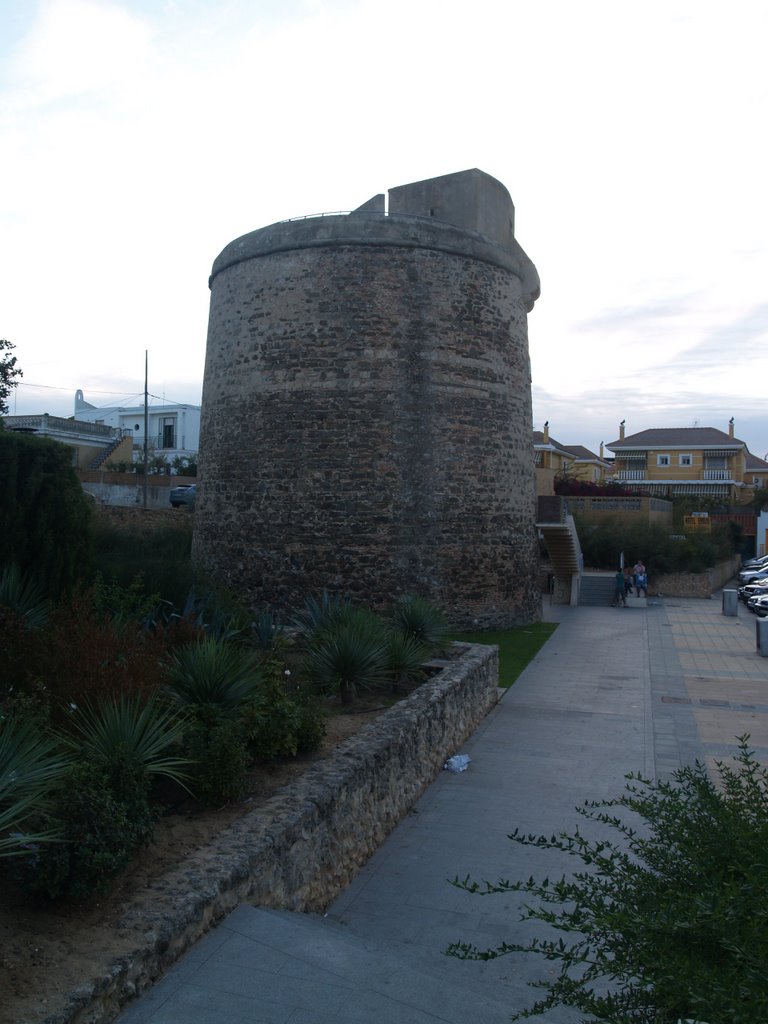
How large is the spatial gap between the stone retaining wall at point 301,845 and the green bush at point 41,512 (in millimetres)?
4372

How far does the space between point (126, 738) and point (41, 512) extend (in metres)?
5.41

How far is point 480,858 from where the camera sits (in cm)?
671

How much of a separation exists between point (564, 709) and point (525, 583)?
712 cm

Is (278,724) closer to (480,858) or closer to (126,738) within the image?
(126,738)

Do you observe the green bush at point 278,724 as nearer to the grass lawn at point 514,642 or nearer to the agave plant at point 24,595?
the agave plant at point 24,595

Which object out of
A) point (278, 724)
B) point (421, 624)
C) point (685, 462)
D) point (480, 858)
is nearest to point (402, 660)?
point (421, 624)

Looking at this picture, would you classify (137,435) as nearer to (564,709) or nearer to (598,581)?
(598,581)

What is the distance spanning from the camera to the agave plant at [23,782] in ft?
12.8

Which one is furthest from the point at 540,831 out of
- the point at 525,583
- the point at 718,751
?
the point at 525,583

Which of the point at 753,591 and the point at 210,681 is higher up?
the point at 210,681

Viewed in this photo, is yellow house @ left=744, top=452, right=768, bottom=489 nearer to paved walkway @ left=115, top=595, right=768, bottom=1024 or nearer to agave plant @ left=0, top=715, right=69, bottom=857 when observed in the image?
paved walkway @ left=115, top=595, right=768, bottom=1024

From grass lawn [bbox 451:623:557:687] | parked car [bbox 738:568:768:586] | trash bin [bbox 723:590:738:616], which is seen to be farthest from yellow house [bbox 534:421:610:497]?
grass lawn [bbox 451:623:557:687]

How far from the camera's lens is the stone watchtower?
1608 cm

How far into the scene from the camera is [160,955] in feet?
12.1
